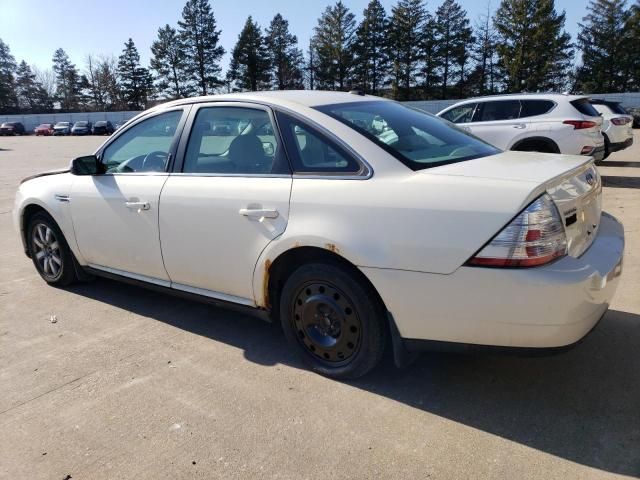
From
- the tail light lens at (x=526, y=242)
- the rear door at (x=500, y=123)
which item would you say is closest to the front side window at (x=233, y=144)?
the tail light lens at (x=526, y=242)

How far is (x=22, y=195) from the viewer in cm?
487

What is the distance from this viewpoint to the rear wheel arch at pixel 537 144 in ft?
30.9

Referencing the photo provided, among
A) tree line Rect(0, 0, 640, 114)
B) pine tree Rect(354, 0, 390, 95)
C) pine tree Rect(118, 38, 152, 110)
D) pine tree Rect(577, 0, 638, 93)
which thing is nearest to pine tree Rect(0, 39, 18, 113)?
tree line Rect(0, 0, 640, 114)

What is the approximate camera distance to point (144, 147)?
413 centimetres

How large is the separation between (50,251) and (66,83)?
97.6 m

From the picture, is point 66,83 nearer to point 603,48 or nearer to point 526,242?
point 603,48

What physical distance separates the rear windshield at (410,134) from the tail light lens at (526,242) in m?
0.65

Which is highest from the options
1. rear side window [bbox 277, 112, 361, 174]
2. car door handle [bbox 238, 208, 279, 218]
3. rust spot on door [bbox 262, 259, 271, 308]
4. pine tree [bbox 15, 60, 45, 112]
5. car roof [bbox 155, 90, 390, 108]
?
pine tree [bbox 15, 60, 45, 112]

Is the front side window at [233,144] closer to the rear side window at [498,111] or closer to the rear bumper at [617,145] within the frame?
the rear side window at [498,111]

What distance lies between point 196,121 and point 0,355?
83.3 inches

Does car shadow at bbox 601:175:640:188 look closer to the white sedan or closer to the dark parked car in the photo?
the white sedan

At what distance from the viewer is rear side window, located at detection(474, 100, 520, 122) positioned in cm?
989

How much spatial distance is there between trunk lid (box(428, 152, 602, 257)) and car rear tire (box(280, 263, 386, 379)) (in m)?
0.76

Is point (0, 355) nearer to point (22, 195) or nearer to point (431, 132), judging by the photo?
point (22, 195)
